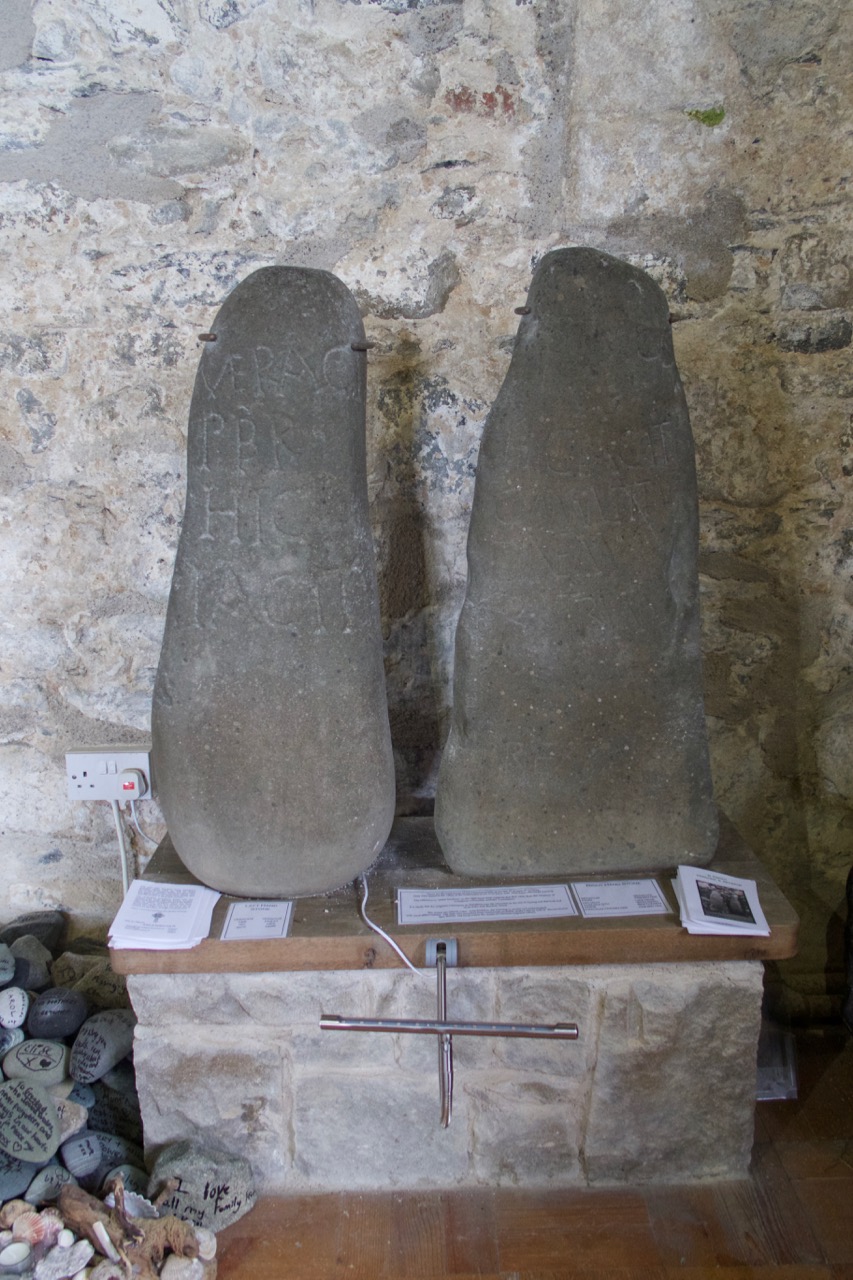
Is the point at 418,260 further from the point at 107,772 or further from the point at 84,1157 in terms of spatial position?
the point at 84,1157

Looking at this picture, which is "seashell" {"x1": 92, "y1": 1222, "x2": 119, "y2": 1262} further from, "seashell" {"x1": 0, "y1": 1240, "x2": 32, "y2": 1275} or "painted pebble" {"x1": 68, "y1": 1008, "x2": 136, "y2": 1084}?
"painted pebble" {"x1": 68, "y1": 1008, "x2": 136, "y2": 1084}

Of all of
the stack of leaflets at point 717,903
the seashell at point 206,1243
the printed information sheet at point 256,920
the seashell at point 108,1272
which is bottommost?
the seashell at point 206,1243

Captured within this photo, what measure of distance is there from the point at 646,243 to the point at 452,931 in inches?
53.6

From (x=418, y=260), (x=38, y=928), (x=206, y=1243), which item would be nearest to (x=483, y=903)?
(x=206, y=1243)

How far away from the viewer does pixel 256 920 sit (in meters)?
1.58

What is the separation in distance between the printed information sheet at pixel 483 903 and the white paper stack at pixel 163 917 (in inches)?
13.1

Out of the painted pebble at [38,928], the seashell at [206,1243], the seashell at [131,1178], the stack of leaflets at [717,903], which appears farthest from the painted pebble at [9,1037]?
the stack of leaflets at [717,903]

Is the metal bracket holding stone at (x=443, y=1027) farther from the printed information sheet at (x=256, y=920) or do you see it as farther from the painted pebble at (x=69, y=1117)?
the painted pebble at (x=69, y=1117)

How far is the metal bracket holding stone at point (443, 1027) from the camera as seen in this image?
1.45 m

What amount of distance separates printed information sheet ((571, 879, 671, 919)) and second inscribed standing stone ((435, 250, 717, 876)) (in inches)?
1.5

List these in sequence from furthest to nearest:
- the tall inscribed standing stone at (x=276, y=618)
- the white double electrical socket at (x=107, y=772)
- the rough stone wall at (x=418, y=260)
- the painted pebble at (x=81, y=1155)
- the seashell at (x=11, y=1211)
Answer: the white double electrical socket at (x=107, y=772), the rough stone wall at (x=418, y=260), the painted pebble at (x=81, y=1155), the seashell at (x=11, y=1211), the tall inscribed standing stone at (x=276, y=618)

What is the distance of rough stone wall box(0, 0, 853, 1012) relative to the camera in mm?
1761

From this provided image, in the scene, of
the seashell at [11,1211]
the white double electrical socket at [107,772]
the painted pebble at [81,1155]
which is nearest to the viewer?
the seashell at [11,1211]

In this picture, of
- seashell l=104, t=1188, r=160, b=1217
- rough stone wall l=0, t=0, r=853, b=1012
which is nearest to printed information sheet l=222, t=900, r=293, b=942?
seashell l=104, t=1188, r=160, b=1217
